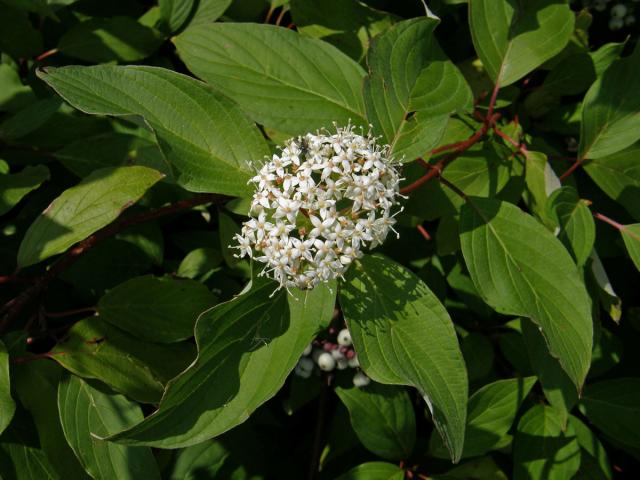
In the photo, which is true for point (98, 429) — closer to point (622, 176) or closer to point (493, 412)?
point (493, 412)

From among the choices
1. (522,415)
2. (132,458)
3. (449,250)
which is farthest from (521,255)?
(132,458)

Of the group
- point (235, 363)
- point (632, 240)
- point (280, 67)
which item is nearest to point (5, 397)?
point (235, 363)

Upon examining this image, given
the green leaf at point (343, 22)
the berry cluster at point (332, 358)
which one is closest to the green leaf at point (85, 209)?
the berry cluster at point (332, 358)

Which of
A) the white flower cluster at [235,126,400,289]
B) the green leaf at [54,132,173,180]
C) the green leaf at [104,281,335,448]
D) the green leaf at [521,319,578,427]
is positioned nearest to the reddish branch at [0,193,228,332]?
the green leaf at [54,132,173,180]

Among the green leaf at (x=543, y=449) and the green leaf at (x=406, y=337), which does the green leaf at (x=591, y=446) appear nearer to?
the green leaf at (x=543, y=449)

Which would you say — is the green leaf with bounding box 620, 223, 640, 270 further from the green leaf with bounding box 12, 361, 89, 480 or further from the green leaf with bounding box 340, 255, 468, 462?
the green leaf with bounding box 12, 361, 89, 480

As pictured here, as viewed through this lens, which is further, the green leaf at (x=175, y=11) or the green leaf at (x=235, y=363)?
the green leaf at (x=175, y=11)
